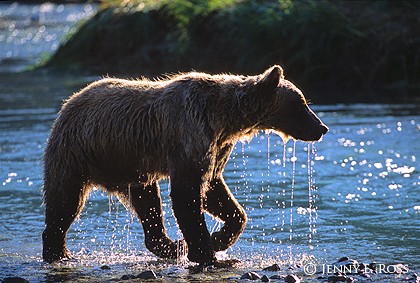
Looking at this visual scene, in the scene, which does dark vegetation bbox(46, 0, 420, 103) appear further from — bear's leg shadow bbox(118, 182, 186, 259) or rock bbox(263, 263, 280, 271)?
rock bbox(263, 263, 280, 271)

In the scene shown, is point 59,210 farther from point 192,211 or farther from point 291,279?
point 291,279

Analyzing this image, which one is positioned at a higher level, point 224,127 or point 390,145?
point 224,127

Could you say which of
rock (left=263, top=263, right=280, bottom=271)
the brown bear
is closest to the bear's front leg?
the brown bear

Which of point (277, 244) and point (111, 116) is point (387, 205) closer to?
point (277, 244)

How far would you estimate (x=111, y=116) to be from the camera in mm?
8180

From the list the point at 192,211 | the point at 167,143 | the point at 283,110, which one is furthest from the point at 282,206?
the point at 167,143

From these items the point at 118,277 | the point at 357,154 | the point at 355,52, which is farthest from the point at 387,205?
the point at 355,52

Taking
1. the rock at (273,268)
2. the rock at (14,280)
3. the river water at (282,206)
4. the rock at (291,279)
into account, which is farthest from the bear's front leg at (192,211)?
the rock at (14,280)

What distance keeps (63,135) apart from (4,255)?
1239 mm

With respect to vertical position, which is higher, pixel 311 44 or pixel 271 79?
pixel 271 79

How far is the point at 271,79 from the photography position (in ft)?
25.4

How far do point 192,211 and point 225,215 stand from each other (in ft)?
1.90

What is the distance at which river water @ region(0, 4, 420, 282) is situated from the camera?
8.22 meters

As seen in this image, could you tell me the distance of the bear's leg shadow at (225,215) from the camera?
8297 millimetres
